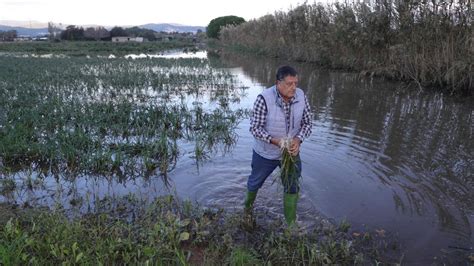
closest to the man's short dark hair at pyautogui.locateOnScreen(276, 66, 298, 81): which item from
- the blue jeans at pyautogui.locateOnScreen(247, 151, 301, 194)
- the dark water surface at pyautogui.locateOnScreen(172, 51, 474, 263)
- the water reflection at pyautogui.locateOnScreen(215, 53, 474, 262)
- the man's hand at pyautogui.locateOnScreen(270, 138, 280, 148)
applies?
the man's hand at pyautogui.locateOnScreen(270, 138, 280, 148)

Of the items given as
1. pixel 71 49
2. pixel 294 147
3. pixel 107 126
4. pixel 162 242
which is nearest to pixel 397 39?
pixel 107 126

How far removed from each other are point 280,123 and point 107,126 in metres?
4.63

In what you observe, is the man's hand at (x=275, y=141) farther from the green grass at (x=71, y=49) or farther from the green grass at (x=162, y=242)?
the green grass at (x=71, y=49)

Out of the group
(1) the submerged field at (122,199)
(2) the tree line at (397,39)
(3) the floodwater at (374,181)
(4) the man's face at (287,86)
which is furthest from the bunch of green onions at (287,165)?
(2) the tree line at (397,39)

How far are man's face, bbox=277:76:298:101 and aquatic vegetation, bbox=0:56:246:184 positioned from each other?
2560mm

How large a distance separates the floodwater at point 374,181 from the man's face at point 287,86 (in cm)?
98

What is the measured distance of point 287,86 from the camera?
3457mm

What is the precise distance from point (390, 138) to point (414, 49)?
6.53 meters

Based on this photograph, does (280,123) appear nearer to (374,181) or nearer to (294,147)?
(294,147)

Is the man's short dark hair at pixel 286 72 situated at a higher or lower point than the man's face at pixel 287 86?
higher

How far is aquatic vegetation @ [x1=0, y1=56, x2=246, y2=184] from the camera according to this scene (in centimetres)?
568

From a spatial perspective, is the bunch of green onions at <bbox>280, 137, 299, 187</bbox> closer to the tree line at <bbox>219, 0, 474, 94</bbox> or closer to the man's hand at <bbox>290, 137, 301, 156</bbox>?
the man's hand at <bbox>290, 137, 301, 156</bbox>

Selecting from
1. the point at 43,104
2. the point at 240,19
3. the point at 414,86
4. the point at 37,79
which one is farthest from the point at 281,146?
the point at 240,19

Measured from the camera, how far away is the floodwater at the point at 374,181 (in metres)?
4.07
